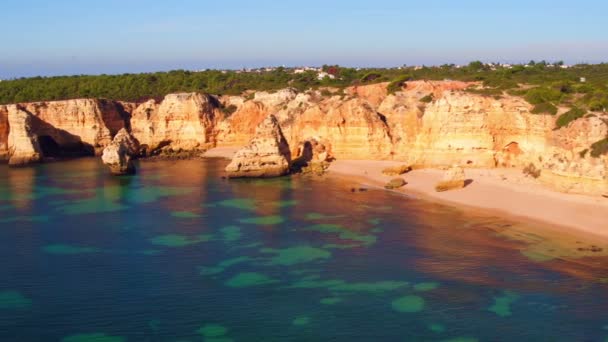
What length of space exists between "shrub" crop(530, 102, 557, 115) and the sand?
344 cm

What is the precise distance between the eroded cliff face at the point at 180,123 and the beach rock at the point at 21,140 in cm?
816

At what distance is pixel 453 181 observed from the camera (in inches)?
1286

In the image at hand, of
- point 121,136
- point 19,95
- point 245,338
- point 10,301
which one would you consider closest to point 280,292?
point 245,338

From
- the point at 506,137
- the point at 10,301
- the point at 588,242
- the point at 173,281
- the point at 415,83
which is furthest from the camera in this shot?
the point at 415,83

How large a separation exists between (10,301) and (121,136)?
24513 millimetres

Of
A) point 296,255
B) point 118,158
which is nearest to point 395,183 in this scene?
point 296,255

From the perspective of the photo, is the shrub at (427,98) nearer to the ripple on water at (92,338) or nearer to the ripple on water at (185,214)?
the ripple on water at (185,214)

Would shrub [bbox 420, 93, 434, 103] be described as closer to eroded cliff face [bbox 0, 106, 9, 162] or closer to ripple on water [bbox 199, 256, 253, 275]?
ripple on water [bbox 199, 256, 253, 275]

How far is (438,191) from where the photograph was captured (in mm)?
32688

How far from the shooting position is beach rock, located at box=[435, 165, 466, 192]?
107 feet

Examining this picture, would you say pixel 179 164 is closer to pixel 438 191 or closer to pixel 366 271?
pixel 438 191

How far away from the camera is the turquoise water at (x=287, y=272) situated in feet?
53.8

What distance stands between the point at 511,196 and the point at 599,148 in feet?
14.9

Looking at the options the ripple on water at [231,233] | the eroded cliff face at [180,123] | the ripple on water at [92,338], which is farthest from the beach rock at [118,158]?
the ripple on water at [92,338]
